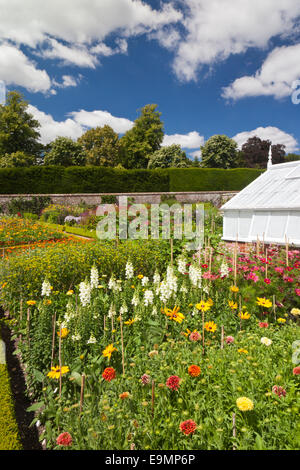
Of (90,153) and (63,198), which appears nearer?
(63,198)

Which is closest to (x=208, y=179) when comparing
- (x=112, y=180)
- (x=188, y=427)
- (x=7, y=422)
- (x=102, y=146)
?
(x=112, y=180)

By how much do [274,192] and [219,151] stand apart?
109 feet

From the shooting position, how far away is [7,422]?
224 centimetres

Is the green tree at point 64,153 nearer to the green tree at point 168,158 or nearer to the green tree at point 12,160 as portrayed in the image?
the green tree at point 12,160

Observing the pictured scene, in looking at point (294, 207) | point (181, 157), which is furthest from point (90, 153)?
point (294, 207)

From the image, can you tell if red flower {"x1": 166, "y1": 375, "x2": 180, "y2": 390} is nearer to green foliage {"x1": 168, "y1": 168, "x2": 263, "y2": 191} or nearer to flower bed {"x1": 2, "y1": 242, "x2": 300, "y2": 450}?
flower bed {"x1": 2, "y1": 242, "x2": 300, "y2": 450}

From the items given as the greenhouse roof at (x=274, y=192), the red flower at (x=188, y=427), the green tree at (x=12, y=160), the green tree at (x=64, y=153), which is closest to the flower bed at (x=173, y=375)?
the red flower at (x=188, y=427)

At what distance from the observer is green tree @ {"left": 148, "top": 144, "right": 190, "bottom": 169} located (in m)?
36.1

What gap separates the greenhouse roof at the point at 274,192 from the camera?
752 centimetres

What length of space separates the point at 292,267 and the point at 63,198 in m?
18.1

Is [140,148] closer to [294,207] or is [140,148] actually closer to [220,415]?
[294,207]

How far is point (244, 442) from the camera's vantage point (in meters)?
1.62

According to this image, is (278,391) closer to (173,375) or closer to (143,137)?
(173,375)

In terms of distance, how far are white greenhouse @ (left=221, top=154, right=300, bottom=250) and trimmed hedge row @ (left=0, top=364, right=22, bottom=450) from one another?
566 centimetres
